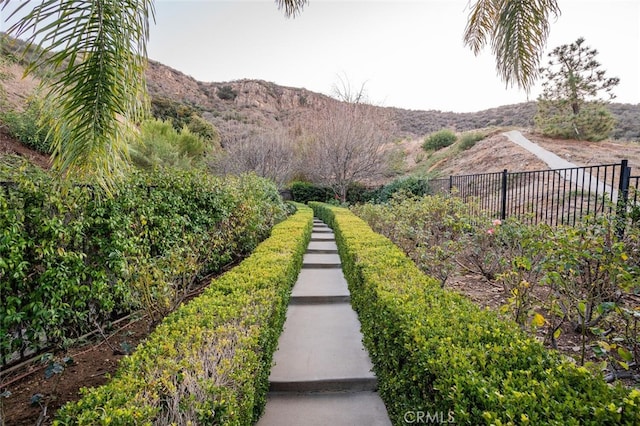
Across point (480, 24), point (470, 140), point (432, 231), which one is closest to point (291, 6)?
point (480, 24)

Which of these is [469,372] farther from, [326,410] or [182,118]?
[182,118]

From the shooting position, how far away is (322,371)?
259cm

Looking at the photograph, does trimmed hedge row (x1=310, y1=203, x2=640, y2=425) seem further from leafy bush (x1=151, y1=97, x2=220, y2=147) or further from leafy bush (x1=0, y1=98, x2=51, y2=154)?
leafy bush (x1=151, y1=97, x2=220, y2=147)

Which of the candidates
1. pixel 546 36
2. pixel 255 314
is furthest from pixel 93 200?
pixel 546 36

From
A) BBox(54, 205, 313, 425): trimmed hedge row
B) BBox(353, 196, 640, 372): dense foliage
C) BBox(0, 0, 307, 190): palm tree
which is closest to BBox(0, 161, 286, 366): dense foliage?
BBox(0, 0, 307, 190): palm tree

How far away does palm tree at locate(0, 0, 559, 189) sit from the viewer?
190cm

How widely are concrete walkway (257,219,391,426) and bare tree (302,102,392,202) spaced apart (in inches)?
410

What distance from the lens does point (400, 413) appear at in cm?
184

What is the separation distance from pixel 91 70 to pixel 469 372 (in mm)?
3033

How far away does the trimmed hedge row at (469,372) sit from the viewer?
1089mm

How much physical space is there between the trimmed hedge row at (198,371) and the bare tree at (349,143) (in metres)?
11.7

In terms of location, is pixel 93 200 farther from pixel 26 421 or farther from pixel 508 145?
pixel 508 145

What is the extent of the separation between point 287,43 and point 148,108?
6.94m

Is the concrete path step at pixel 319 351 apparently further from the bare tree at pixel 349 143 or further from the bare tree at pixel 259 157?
the bare tree at pixel 259 157
